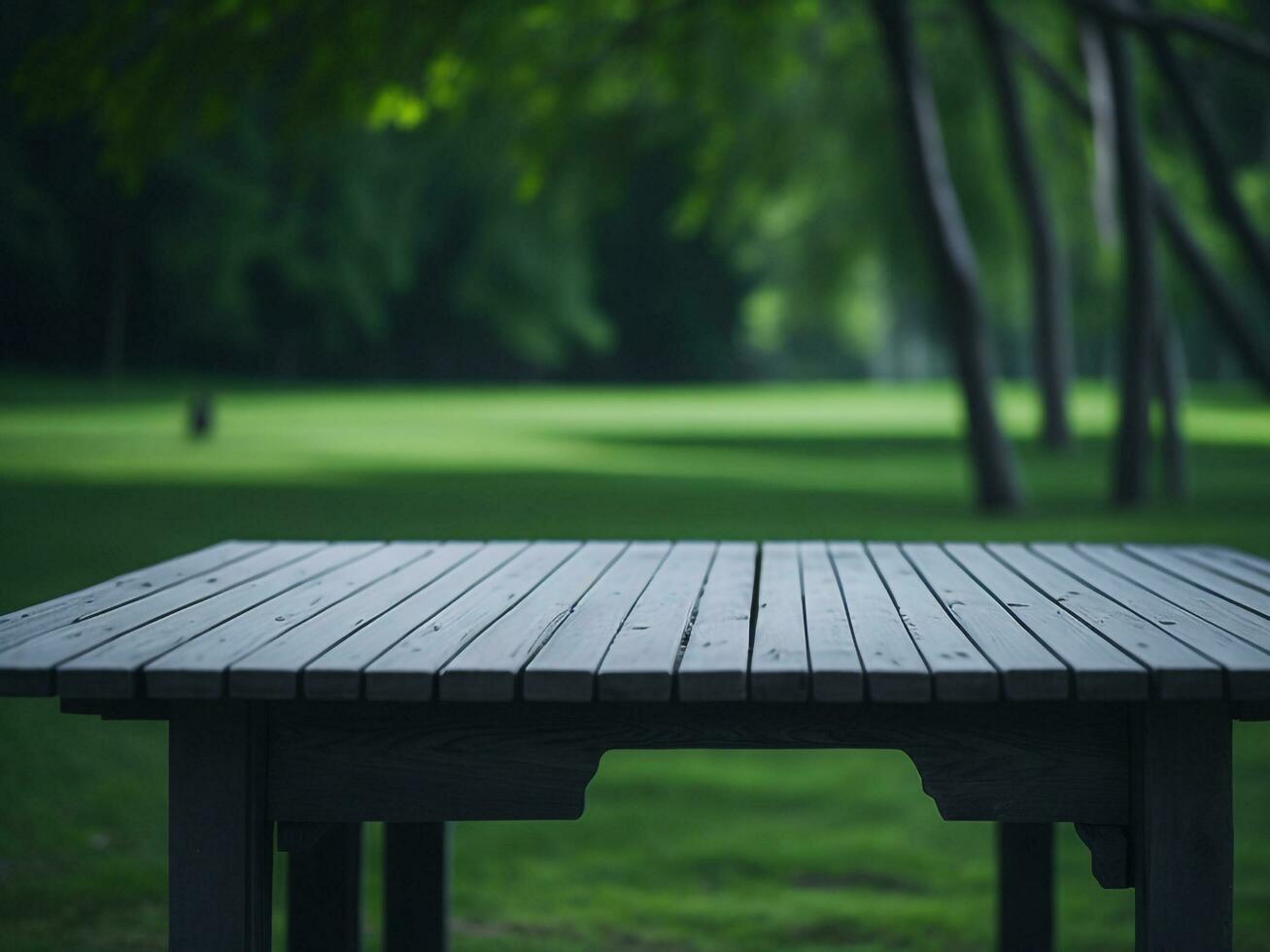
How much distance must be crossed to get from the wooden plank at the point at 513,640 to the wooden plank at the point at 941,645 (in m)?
0.64

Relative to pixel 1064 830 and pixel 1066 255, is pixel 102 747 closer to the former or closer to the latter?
pixel 1064 830

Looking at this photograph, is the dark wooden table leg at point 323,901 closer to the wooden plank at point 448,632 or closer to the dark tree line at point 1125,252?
the wooden plank at point 448,632

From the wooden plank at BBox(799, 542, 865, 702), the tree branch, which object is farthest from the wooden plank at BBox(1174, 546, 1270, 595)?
the tree branch

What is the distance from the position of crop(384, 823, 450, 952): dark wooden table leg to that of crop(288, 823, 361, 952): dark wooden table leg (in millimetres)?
296

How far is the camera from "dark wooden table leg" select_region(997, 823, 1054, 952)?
3695 millimetres

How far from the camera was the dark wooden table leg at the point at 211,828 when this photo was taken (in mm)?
2525

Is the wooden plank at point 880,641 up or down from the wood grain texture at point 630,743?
up

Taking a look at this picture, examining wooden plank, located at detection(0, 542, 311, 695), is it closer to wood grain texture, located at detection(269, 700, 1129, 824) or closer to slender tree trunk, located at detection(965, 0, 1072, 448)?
wood grain texture, located at detection(269, 700, 1129, 824)

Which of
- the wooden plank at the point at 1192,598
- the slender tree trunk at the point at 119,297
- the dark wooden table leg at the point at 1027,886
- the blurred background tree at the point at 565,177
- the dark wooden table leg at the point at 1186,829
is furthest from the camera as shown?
the slender tree trunk at the point at 119,297

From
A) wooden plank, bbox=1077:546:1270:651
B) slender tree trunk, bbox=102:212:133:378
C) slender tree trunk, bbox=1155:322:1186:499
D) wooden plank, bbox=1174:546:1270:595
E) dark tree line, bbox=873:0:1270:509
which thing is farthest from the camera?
slender tree trunk, bbox=102:212:133:378

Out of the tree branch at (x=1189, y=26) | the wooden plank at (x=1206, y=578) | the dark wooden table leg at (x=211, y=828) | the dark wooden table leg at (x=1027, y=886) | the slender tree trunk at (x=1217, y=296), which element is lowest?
the dark wooden table leg at (x=1027, y=886)

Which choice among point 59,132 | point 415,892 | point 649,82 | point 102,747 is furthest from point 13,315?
point 415,892

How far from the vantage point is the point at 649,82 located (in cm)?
1741

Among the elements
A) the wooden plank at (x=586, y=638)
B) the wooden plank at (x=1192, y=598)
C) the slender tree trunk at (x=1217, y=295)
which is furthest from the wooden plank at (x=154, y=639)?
the slender tree trunk at (x=1217, y=295)
